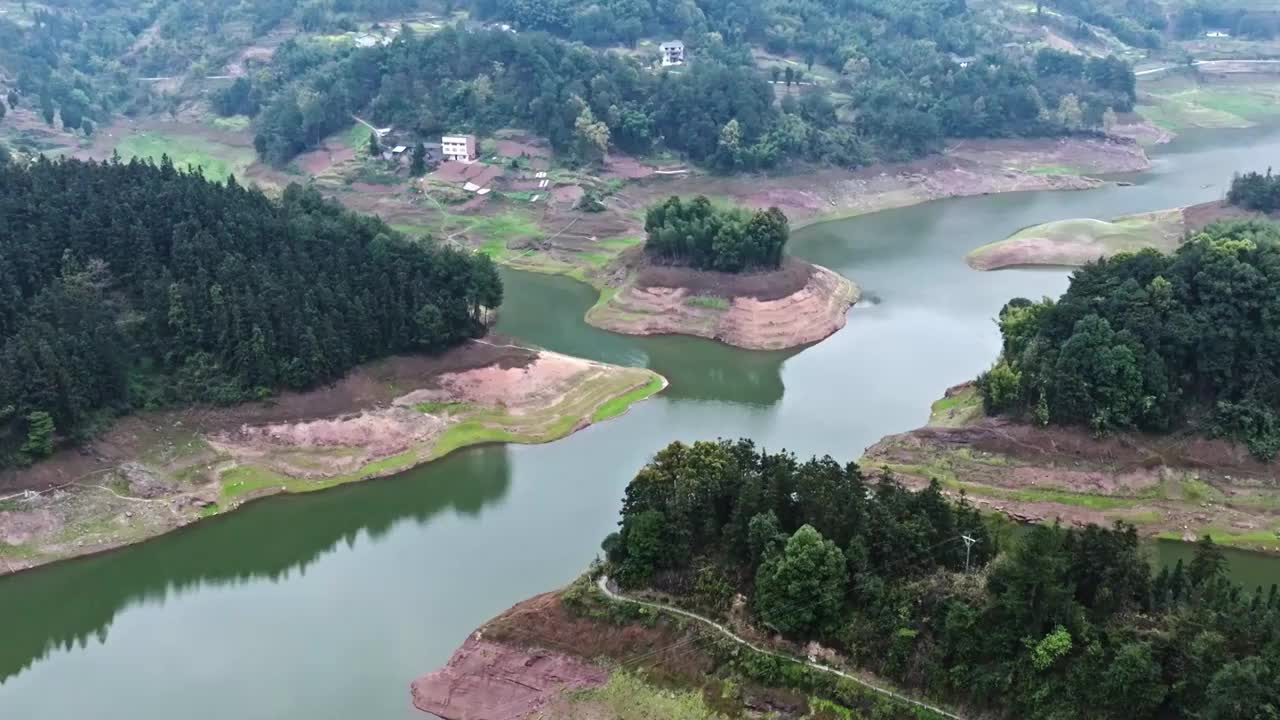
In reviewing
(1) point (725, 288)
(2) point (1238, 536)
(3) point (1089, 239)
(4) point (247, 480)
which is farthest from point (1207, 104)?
(4) point (247, 480)

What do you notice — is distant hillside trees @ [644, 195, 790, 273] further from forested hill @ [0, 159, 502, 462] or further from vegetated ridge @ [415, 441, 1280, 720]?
vegetated ridge @ [415, 441, 1280, 720]

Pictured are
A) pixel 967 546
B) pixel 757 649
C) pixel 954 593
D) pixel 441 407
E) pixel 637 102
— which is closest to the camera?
pixel 954 593

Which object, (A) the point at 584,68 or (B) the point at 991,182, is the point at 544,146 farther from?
(B) the point at 991,182

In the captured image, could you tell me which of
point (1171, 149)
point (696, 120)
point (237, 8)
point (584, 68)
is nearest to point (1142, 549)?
point (696, 120)

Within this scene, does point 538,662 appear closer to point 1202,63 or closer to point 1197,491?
point 1197,491

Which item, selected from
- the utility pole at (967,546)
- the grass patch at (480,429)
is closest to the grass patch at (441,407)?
the grass patch at (480,429)

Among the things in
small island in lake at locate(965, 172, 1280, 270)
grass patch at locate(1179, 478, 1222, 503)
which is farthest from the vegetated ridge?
small island in lake at locate(965, 172, 1280, 270)

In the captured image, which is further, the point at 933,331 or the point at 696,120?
the point at 696,120
